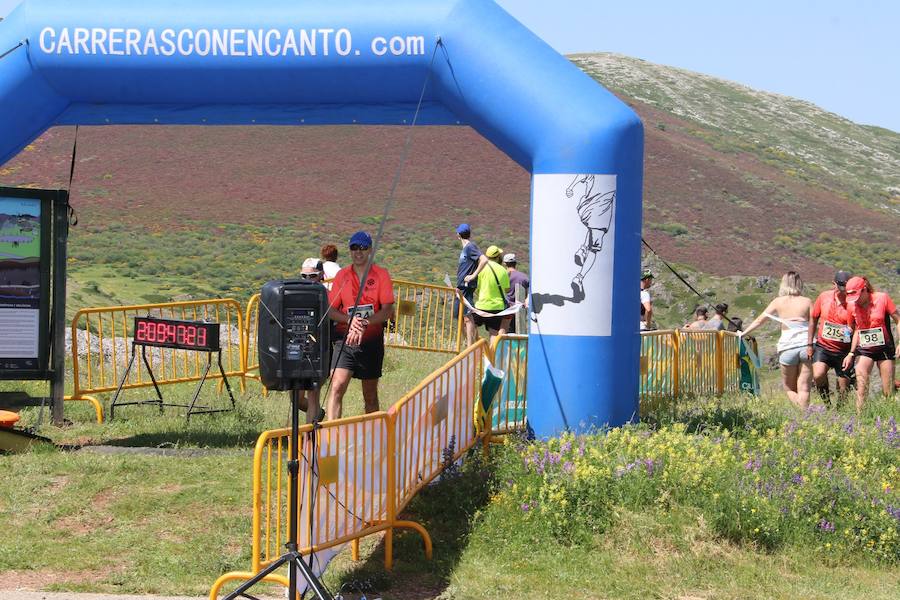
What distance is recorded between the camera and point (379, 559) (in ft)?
23.9

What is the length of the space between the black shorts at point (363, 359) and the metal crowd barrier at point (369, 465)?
0.88m

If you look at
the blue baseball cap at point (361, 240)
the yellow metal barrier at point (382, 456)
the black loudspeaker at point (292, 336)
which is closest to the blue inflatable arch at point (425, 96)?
the yellow metal barrier at point (382, 456)

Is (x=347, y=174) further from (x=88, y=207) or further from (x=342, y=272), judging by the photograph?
(x=342, y=272)

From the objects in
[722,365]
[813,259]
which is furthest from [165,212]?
[722,365]

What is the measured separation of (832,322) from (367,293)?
207 inches

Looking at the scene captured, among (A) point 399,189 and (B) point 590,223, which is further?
(A) point 399,189

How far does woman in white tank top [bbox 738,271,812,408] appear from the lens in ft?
39.6

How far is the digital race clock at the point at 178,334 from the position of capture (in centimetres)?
1181

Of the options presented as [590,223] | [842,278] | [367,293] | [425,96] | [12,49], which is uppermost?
[12,49]

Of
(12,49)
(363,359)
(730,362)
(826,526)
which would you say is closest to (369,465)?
(363,359)

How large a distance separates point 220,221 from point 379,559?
52088 millimetres

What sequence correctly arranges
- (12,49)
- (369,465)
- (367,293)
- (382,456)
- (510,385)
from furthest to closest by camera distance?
(12,49) < (510,385) < (367,293) < (382,456) < (369,465)

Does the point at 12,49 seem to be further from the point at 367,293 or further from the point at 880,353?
the point at 880,353

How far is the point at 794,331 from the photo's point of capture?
12.1 m
